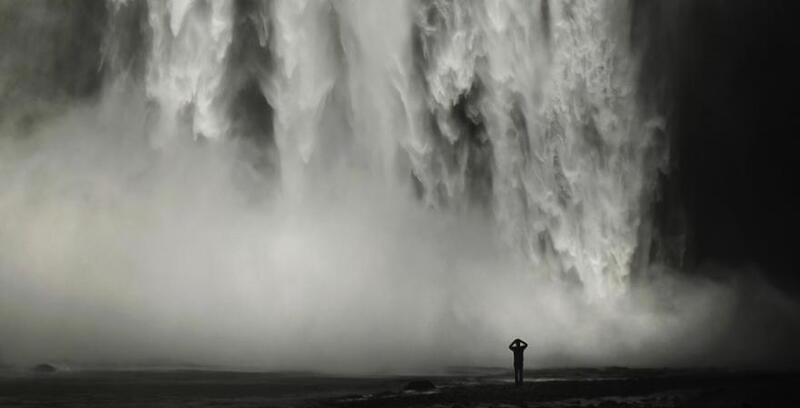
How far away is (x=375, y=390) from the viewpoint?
32.2 metres

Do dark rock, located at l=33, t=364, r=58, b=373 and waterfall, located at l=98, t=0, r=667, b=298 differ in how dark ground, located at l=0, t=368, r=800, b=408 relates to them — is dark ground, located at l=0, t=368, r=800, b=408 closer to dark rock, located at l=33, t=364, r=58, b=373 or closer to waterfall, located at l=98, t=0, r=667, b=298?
dark rock, located at l=33, t=364, r=58, b=373

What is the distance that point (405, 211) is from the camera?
53.8m

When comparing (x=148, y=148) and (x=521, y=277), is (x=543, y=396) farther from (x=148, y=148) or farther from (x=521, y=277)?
(x=148, y=148)

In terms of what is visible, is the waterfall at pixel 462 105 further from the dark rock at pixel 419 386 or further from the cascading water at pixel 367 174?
the dark rock at pixel 419 386

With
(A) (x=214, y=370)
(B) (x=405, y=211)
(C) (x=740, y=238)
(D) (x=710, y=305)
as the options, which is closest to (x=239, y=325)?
(A) (x=214, y=370)

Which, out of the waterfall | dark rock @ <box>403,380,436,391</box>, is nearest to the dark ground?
dark rock @ <box>403,380,436,391</box>

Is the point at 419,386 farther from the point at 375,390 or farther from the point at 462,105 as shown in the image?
the point at 462,105

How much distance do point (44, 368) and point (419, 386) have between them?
48.7 ft

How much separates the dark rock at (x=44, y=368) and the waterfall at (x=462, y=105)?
17.0 metres

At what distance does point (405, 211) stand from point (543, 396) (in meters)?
23.1

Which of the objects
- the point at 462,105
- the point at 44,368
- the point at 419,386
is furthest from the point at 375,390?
the point at 462,105

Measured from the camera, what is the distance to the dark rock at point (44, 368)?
3628 centimetres

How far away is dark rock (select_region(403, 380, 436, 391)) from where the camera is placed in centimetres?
3222

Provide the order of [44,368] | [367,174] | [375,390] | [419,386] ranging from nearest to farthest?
[375,390], [419,386], [44,368], [367,174]
